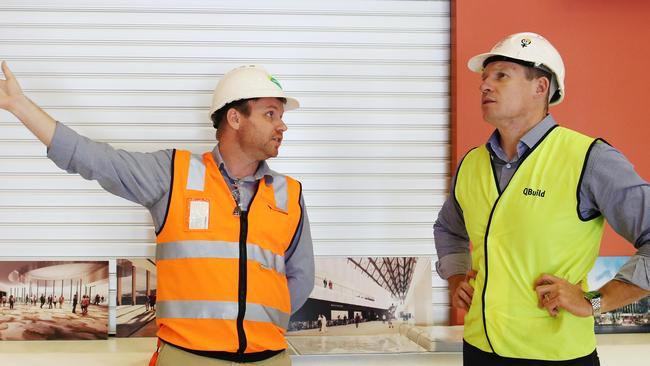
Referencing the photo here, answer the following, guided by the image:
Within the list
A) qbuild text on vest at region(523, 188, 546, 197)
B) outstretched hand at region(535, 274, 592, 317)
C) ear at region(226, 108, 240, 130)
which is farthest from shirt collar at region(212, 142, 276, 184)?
outstretched hand at region(535, 274, 592, 317)

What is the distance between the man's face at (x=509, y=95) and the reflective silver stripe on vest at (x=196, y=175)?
40.4 inches

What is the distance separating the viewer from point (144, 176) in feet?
7.93

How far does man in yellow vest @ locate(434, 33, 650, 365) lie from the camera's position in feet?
6.85

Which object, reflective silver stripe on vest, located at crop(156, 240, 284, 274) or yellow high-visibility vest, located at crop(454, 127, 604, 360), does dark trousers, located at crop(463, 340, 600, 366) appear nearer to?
yellow high-visibility vest, located at crop(454, 127, 604, 360)

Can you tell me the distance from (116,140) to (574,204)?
2456 millimetres

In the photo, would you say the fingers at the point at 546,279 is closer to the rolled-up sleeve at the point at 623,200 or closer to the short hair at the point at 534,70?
the rolled-up sleeve at the point at 623,200

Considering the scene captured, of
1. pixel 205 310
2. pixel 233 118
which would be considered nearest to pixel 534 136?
pixel 233 118

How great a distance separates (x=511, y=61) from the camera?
7.73 ft

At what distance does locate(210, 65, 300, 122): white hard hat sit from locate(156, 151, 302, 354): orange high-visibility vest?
26 cm

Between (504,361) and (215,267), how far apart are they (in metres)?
1.01

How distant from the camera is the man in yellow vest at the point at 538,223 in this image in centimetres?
209

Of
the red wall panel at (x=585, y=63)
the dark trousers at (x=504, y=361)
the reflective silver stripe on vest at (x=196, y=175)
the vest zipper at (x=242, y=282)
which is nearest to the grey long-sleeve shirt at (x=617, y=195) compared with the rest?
the dark trousers at (x=504, y=361)

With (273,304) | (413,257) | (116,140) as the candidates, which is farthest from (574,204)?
(116,140)

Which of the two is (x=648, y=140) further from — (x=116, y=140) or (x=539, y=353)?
(x=116, y=140)
